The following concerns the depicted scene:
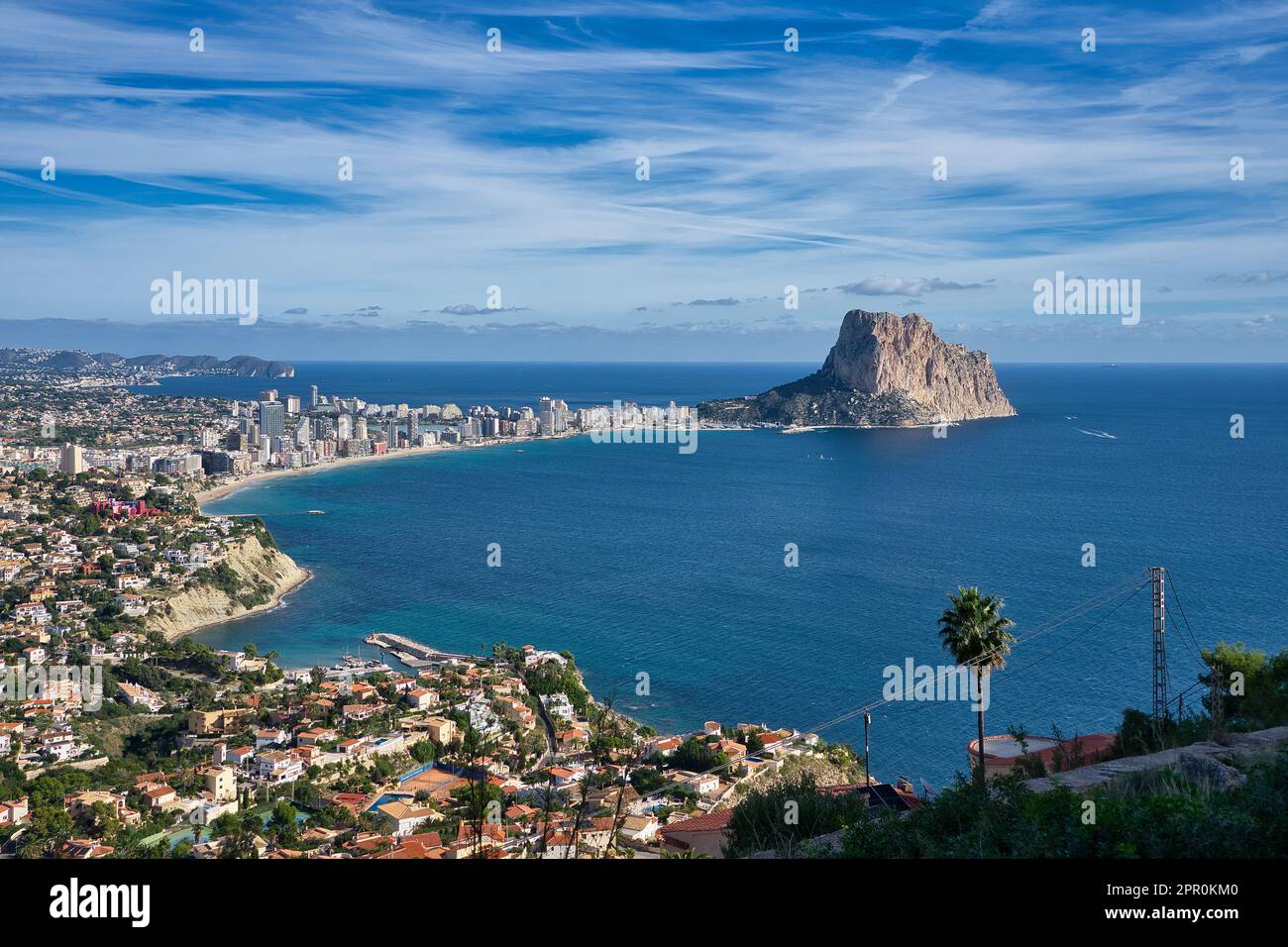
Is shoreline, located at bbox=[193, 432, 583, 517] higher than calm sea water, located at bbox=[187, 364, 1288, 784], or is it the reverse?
shoreline, located at bbox=[193, 432, 583, 517]

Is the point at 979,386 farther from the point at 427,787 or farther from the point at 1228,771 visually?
the point at 1228,771

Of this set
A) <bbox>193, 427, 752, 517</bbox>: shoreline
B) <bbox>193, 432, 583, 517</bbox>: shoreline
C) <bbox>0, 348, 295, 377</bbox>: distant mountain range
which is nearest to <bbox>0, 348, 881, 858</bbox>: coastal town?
<bbox>193, 432, 583, 517</bbox>: shoreline

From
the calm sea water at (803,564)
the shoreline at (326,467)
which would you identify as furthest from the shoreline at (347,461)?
the calm sea water at (803,564)

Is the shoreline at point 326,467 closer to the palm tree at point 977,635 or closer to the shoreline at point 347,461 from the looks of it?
the shoreline at point 347,461

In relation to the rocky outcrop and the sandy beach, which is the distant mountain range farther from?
→ the rocky outcrop

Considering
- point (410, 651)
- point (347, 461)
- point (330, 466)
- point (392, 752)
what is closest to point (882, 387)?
point (347, 461)
